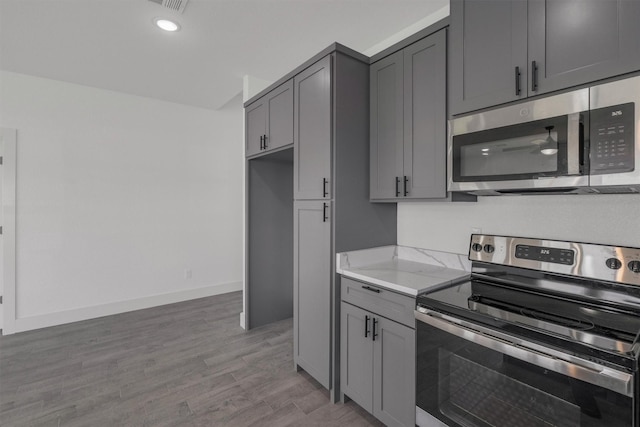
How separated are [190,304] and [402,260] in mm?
3208

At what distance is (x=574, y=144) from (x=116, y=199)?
458 centimetres

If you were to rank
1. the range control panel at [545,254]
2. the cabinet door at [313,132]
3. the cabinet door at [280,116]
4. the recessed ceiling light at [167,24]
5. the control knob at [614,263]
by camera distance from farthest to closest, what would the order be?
the cabinet door at [280,116]
the recessed ceiling light at [167,24]
the cabinet door at [313,132]
the range control panel at [545,254]
the control knob at [614,263]

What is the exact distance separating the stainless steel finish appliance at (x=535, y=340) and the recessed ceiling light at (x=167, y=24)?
9.01ft

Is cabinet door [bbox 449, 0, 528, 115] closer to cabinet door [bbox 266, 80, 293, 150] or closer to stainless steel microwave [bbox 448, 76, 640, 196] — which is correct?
stainless steel microwave [bbox 448, 76, 640, 196]

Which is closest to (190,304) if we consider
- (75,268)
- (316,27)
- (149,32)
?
(75,268)

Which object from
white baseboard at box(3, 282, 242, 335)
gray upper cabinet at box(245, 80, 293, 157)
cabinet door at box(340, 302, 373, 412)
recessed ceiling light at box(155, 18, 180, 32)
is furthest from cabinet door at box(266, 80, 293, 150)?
white baseboard at box(3, 282, 242, 335)

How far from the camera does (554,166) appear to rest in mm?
1405

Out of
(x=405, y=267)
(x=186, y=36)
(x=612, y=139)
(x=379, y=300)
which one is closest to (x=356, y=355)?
(x=379, y=300)

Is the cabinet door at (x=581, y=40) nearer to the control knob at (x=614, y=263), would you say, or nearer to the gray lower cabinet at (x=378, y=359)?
the control knob at (x=614, y=263)

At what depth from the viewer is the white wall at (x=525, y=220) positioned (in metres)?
1.50

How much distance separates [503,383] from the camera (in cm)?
129

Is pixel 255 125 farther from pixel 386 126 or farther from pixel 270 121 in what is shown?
pixel 386 126

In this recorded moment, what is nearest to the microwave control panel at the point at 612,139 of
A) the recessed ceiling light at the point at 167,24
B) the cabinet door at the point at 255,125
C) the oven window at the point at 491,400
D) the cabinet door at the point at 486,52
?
the cabinet door at the point at 486,52

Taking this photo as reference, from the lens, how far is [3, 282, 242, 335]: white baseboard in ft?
11.2
